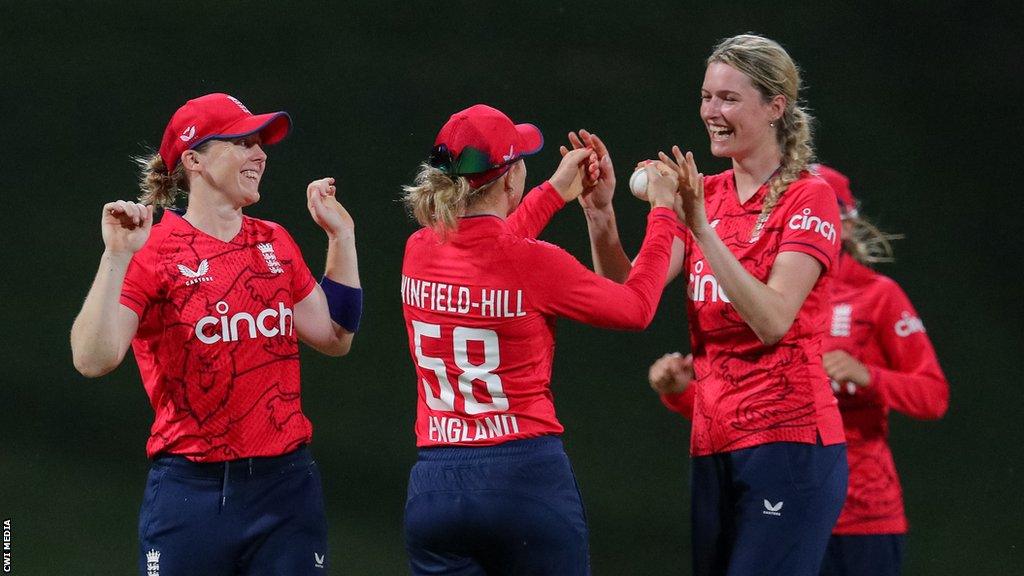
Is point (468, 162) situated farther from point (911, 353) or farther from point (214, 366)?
point (911, 353)

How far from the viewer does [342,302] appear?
116 inches

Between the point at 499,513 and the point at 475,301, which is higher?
the point at 475,301

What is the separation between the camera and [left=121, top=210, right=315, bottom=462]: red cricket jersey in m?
2.64

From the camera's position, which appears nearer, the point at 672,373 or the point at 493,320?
the point at 493,320

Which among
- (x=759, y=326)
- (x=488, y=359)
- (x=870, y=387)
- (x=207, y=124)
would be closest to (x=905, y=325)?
(x=870, y=387)

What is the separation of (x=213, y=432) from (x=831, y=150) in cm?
279

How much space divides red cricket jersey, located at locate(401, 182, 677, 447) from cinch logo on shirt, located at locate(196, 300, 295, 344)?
0.38 meters

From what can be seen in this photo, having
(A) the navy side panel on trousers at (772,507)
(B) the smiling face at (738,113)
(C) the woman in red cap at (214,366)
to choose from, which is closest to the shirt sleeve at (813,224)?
(B) the smiling face at (738,113)

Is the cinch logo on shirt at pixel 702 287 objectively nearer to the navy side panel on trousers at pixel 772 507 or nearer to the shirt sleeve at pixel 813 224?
the shirt sleeve at pixel 813 224

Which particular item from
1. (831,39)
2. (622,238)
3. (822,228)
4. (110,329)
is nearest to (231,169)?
(110,329)

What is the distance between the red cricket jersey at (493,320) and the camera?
2.44 m

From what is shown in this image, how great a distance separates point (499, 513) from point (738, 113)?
1.05 metres

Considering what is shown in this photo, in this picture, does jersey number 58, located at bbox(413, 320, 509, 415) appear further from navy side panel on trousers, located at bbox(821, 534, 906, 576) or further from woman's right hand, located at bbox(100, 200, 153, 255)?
navy side panel on trousers, located at bbox(821, 534, 906, 576)

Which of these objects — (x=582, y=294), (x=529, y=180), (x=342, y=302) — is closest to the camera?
(x=582, y=294)
